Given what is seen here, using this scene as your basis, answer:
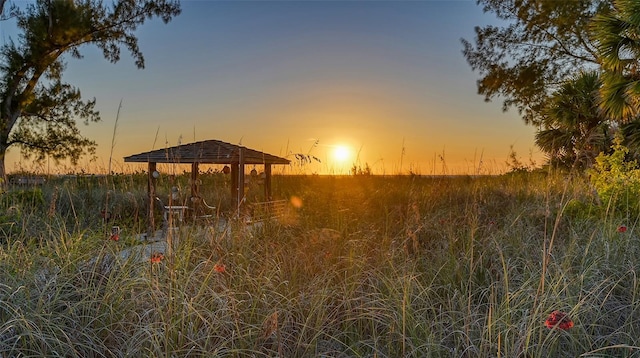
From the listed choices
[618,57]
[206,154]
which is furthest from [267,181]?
[618,57]

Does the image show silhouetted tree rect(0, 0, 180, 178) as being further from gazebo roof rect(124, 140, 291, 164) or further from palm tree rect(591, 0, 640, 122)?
palm tree rect(591, 0, 640, 122)

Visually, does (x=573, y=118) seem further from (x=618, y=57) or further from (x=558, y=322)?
(x=558, y=322)

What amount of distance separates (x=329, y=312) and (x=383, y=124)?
5.99 metres

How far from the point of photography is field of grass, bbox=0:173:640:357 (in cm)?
196

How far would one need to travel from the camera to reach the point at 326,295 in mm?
2383

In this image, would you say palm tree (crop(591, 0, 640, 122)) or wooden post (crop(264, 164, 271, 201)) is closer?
palm tree (crop(591, 0, 640, 122))

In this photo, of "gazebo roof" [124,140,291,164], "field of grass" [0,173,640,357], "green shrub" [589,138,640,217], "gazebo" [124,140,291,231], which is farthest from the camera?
"gazebo roof" [124,140,291,164]

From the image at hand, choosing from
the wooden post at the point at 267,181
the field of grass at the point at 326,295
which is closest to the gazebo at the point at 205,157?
the wooden post at the point at 267,181

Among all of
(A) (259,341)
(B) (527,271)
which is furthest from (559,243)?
(A) (259,341)

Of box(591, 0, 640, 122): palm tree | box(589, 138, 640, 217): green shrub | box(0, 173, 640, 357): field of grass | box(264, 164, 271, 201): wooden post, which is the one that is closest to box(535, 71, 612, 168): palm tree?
box(591, 0, 640, 122): palm tree

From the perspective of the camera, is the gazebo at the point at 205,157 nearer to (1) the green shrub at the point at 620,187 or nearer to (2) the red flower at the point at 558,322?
(1) the green shrub at the point at 620,187

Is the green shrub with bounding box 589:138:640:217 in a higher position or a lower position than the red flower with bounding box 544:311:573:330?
higher

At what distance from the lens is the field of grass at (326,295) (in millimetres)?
1955

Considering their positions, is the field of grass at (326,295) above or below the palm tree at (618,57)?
below
